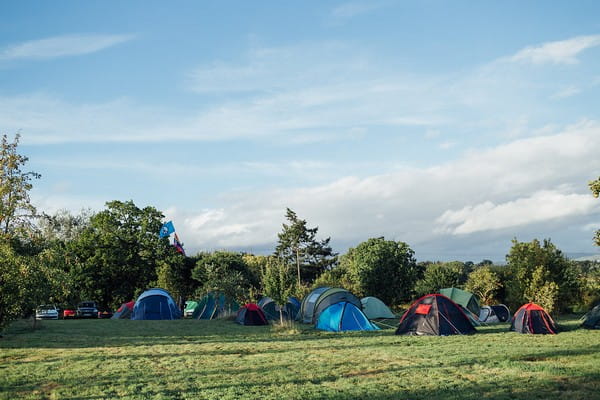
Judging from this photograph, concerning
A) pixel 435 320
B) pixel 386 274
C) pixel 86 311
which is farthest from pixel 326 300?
pixel 86 311

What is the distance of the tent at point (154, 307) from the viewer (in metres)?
33.0

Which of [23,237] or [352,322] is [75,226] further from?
[352,322]

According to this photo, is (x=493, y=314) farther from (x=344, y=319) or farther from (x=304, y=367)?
(x=304, y=367)

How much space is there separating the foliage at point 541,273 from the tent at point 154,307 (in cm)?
2180

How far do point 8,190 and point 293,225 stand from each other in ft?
145

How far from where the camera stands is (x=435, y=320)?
19.7 metres

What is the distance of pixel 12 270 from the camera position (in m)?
16.7

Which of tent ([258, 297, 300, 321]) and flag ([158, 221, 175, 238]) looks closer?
tent ([258, 297, 300, 321])

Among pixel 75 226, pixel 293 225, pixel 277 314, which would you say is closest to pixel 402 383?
pixel 277 314

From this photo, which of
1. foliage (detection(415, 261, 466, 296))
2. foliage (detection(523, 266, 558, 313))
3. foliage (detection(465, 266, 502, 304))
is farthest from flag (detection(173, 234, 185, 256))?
foliage (detection(523, 266, 558, 313))

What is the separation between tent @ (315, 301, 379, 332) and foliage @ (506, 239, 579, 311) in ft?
40.5

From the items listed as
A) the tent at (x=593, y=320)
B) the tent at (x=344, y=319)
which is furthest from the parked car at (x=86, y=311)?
the tent at (x=593, y=320)

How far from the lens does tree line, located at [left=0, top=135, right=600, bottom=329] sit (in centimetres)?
2148

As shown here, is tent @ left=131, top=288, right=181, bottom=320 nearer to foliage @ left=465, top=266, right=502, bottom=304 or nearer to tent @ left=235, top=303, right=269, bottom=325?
tent @ left=235, top=303, right=269, bottom=325
